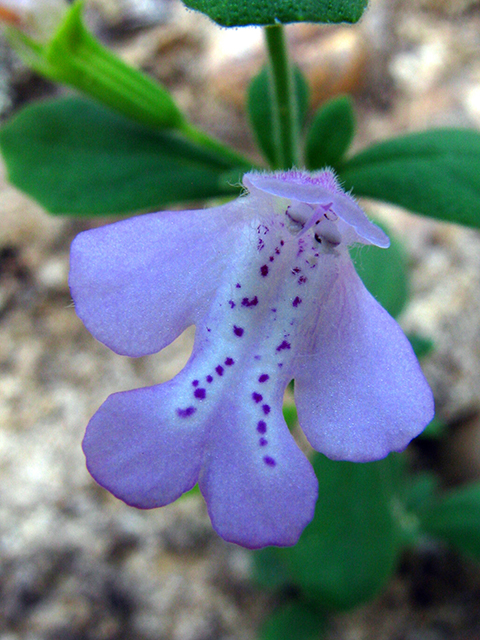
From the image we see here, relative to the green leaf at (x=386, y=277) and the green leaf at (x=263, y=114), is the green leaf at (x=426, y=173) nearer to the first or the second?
the green leaf at (x=263, y=114)

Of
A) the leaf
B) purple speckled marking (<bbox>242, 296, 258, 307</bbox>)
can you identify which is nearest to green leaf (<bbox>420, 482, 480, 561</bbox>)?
purple speckled marking (<bbox>242, 296, 258, 307</bbox>)

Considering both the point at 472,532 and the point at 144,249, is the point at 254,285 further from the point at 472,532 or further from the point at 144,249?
the point at 472,532

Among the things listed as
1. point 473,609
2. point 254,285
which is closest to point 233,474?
point 254,285

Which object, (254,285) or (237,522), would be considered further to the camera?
(254,285)

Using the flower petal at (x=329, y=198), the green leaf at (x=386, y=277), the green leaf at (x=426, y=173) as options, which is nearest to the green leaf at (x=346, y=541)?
the green leaf at (x=386, y=277)

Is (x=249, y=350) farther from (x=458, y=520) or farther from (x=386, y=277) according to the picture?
(x=458, y=520)

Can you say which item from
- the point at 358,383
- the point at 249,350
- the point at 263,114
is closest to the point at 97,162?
the point at 263,114
